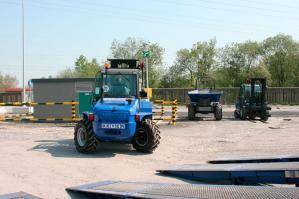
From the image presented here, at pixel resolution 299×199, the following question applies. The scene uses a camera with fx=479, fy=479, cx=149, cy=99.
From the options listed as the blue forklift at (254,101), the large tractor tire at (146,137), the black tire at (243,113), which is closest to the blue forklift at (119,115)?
the large tractor tire at (146,137)

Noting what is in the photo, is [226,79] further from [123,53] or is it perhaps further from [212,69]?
[123,53]

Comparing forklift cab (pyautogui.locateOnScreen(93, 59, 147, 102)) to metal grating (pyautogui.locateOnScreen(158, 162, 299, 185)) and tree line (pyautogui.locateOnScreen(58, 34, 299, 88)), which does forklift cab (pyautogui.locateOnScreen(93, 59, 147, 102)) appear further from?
tree line (pyautogui.locateOnScreen(58, 34, 299, 88))

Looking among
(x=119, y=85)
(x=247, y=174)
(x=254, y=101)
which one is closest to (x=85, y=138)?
(x=119, y=85)

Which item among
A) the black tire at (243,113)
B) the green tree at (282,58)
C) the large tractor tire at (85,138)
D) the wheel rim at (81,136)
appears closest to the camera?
the large tractor tire at (85,138)

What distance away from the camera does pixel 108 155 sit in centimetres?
1413

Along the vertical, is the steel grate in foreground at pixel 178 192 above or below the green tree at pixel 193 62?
below

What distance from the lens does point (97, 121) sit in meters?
14.2

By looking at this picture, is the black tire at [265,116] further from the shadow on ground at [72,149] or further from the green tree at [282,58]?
the green tree at [282,58]

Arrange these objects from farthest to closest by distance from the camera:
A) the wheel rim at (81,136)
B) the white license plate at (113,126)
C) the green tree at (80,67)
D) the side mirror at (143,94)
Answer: the green tree at (80,67) → the side mirror at (143,94) → the wheel rim at (81,136) → the white license plate at (113,126)

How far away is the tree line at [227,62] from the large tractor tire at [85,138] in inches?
2265

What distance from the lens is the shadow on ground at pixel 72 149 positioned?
14.1 m

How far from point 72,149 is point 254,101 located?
678 inches

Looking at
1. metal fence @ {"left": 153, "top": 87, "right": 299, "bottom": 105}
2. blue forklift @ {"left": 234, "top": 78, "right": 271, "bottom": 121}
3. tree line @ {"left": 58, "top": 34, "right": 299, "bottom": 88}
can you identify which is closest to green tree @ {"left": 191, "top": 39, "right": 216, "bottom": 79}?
tree line @ {"left": 58, "top": 34, "right": 299, "bottom": 88}

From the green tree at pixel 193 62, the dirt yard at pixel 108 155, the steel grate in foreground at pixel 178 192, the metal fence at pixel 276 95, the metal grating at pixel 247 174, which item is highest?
the green tree at pixel 193 62
